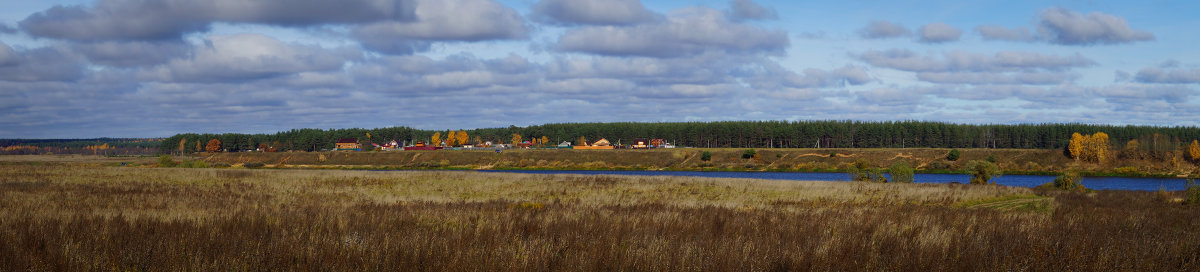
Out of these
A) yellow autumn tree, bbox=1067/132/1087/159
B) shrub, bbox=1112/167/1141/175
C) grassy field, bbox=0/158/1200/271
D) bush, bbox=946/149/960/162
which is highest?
yellow autumn tree, bbox=1067/132/1087/159

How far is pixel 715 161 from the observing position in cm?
12494

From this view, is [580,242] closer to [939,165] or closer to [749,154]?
[749,154]

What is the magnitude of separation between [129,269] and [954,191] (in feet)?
104

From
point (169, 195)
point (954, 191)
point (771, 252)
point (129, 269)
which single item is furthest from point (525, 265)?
point (954, 191)

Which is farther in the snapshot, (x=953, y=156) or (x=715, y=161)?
(x=715, y=161)

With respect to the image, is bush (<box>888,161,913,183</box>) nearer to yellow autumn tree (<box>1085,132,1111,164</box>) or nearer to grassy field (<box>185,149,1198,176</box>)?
grassy field (<box>185,149,1198,176</box>)

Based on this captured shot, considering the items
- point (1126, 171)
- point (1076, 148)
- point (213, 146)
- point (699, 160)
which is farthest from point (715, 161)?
point (213, 146)

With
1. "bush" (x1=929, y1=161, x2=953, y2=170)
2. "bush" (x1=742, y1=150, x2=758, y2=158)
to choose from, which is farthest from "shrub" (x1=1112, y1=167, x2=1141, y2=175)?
"bush" (x1=742, y1=150, x2=758, y2=158)

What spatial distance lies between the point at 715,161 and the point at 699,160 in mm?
3057

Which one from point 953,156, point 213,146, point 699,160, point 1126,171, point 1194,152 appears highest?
point 213,146

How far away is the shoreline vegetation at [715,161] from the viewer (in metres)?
112

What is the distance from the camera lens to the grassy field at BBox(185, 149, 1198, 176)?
11325 centimetres

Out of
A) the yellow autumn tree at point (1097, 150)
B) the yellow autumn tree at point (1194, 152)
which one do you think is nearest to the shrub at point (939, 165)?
the yellow autumn tree at point (1097, 150)

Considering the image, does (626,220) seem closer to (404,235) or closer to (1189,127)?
(404,235)
